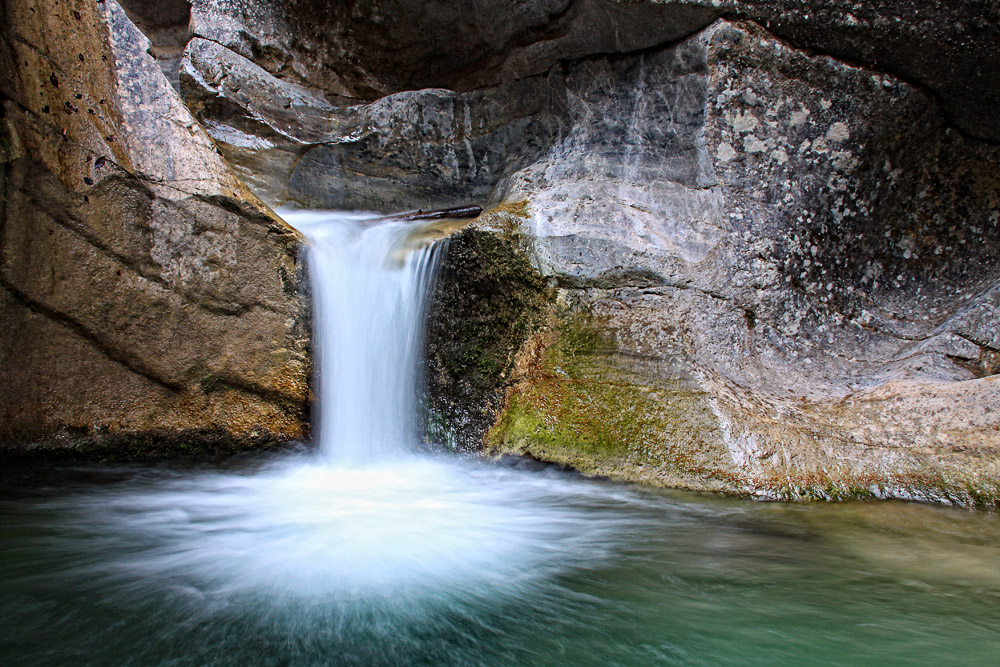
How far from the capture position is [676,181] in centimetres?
462

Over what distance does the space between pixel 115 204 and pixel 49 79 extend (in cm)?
75

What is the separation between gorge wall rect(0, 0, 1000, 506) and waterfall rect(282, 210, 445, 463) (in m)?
0.20

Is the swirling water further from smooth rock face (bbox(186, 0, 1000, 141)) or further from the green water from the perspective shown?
smooth rock face (bbox(186, 0, 1000, 141))

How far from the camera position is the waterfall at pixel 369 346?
178 inches

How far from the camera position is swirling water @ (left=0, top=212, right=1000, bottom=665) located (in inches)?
72.7

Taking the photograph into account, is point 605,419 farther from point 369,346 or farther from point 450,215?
point 450,215

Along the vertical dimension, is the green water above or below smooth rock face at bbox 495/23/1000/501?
below

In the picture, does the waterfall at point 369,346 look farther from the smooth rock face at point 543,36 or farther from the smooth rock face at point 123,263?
the smooth rock face at point 543,36

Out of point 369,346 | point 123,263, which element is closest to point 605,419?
point 369,346

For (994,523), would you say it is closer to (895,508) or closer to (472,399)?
(895,508)

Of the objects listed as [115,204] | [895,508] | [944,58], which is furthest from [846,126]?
[115,204]

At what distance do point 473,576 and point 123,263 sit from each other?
301 centimetres

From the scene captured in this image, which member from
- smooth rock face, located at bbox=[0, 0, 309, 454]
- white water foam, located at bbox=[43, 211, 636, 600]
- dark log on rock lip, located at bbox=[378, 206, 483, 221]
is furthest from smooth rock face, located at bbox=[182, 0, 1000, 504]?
smooth rock face, located at bbox=[0, 0, 309, 454]

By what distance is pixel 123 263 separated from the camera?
3.75m
